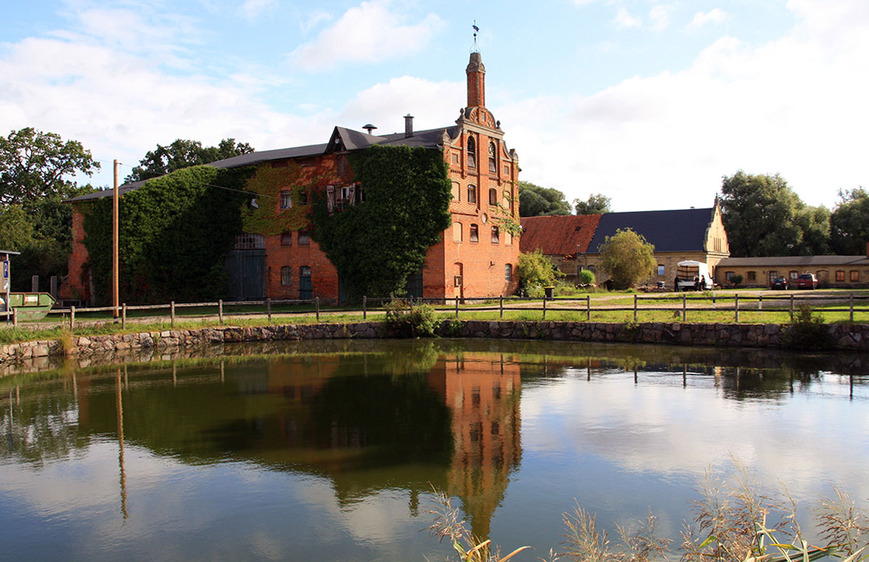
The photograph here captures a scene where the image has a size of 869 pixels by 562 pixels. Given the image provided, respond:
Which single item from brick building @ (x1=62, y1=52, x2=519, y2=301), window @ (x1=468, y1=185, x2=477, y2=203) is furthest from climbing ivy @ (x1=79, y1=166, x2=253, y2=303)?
window @ (x1=468, y1=185, x2=477, y2=203)

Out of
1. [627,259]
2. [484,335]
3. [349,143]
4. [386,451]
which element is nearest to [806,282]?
[627,259]

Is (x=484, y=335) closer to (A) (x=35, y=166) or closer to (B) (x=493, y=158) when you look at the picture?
(B) (x=493, y=158)

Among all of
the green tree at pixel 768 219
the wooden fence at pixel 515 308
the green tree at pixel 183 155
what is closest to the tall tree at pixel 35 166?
the green tree at pixel 183 155

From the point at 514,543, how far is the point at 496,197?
98.6ft

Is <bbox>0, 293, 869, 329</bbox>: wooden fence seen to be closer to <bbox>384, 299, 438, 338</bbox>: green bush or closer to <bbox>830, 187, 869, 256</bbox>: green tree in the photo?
<bbox>384, 299, 438, 338</bbox>: green bush

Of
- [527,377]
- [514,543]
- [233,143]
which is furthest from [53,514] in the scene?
[233,143]

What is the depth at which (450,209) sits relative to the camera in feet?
105

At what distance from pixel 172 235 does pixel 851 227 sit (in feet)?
186

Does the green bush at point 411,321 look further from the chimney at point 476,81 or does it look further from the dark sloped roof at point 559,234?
the dark sloped roof at point 559,234

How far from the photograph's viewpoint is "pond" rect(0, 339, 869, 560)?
680 cm

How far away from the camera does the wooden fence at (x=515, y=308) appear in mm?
22312

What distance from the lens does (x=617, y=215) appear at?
178ft

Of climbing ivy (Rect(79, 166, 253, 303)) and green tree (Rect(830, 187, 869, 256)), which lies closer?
climbing ivy (Rect(79, 166, 253, 303))

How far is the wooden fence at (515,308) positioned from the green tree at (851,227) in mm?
33933
